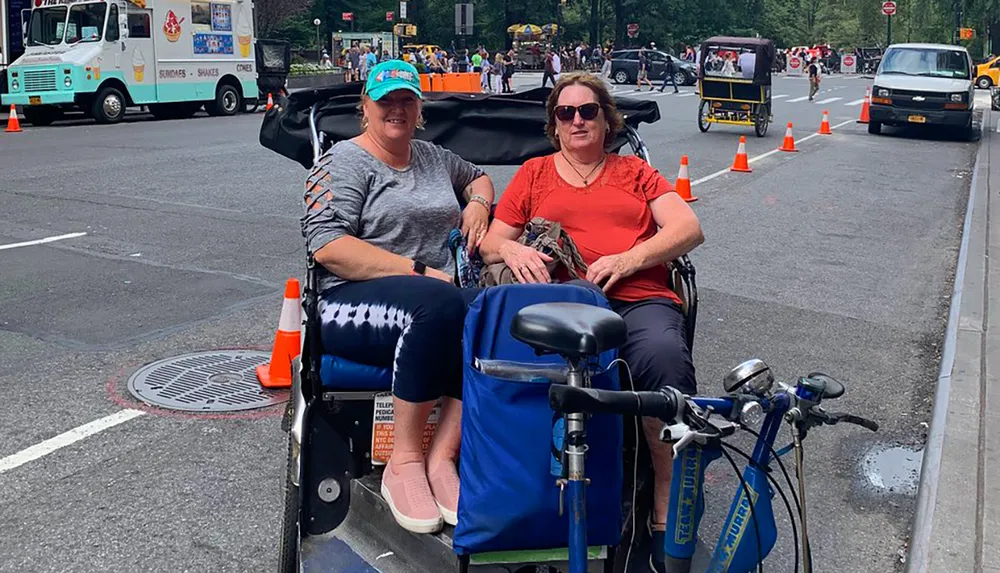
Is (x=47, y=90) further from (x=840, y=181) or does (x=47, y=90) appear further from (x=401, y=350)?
(x=401, y=350)

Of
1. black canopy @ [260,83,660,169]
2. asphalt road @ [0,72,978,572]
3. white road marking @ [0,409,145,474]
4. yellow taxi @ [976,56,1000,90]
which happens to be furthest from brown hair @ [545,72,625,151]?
yellow taxi @ [976,56,1000,90]

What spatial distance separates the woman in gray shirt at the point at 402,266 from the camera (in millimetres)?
3252

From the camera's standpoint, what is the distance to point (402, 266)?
3723 mm

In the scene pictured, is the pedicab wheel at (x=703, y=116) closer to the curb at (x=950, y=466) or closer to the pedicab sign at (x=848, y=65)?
the curb at (x=950, y=466)

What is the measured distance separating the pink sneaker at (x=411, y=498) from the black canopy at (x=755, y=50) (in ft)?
64.5

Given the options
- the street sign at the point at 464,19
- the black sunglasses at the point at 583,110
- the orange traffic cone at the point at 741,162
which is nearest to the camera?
the black sunglasses at the point at 583,110

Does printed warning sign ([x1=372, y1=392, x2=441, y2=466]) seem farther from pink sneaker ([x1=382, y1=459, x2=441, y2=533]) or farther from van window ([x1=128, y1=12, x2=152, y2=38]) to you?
van window ([x1=128, y1=12, x2=152, y2=38])

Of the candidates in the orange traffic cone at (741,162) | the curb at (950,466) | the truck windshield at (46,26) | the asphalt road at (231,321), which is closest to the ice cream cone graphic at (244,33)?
the truck windshield at (46,26)

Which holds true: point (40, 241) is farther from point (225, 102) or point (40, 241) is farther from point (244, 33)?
point (244, 33)

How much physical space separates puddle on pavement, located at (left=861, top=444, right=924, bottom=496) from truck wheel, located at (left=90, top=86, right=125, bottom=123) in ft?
68.0

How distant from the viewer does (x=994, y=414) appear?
5129 mm

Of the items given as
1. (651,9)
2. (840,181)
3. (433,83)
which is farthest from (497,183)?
(651,9)

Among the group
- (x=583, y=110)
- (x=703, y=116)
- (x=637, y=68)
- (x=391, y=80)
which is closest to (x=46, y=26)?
(x=703, y=116)

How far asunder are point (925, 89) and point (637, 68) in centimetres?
2665
